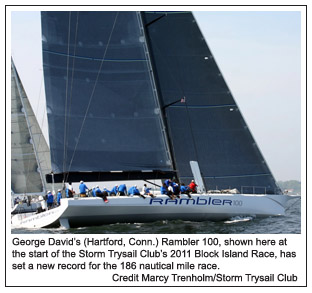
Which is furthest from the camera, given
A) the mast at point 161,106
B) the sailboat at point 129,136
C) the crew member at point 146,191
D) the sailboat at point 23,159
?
the sailboat at point 23,159

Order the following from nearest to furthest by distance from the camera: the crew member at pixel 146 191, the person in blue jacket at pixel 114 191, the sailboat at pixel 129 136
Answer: the crew member at pixel 146 191 → the sailboat at pixel 129 136 → the person in blue jacket at pixel 114 191

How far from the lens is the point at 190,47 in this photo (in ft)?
90.7

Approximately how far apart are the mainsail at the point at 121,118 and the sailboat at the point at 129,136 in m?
0.04

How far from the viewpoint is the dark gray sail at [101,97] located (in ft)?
77.9

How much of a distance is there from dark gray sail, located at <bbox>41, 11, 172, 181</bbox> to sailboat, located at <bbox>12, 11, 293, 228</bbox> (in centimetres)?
4

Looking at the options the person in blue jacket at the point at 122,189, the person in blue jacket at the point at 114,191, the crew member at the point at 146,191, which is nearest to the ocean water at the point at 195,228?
the crew member at the point at 146,191

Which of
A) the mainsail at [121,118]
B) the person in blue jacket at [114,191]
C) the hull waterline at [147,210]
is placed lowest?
the hull waterline at [147,210]

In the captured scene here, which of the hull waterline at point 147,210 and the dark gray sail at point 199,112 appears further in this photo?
the dark gray sail at point 199,112

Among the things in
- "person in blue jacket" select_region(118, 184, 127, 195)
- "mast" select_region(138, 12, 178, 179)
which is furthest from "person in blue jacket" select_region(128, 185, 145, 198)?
"mast" select_region(138, 12, 178, 179)

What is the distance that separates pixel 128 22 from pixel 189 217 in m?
7.78

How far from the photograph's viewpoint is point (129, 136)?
2420 cm

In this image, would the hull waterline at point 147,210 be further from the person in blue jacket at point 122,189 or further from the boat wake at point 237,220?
the person in blue jacket at point 122,189

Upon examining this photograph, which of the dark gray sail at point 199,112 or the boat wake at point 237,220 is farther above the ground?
the dark gray sail at point 199,112
